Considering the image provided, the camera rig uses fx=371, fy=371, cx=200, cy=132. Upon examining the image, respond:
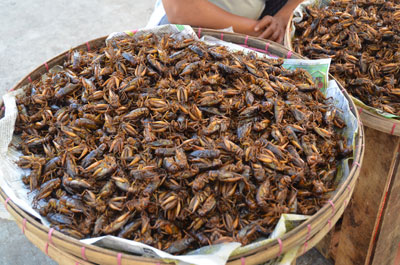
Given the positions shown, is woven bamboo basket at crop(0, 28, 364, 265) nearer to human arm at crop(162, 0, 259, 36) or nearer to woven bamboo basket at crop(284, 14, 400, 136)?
woven bamboo basket at crop(284, 14, 400, 136)

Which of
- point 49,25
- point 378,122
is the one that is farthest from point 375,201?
point 49,25

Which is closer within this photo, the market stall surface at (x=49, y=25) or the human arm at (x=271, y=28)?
the human arm at (x=271, y=28)

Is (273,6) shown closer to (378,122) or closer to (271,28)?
(271,28)

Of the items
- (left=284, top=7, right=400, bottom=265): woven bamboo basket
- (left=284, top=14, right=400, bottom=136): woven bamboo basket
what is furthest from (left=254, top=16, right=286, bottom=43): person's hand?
(left=284, top=14, right=400, bottom=136): woven bamboo basket

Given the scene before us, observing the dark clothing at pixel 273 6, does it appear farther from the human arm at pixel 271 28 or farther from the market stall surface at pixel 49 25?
the market stall surface at pixel 49 25

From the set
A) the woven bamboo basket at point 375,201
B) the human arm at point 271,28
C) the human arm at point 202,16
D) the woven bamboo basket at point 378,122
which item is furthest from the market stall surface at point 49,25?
the woven bamboo basket at point 378,122
